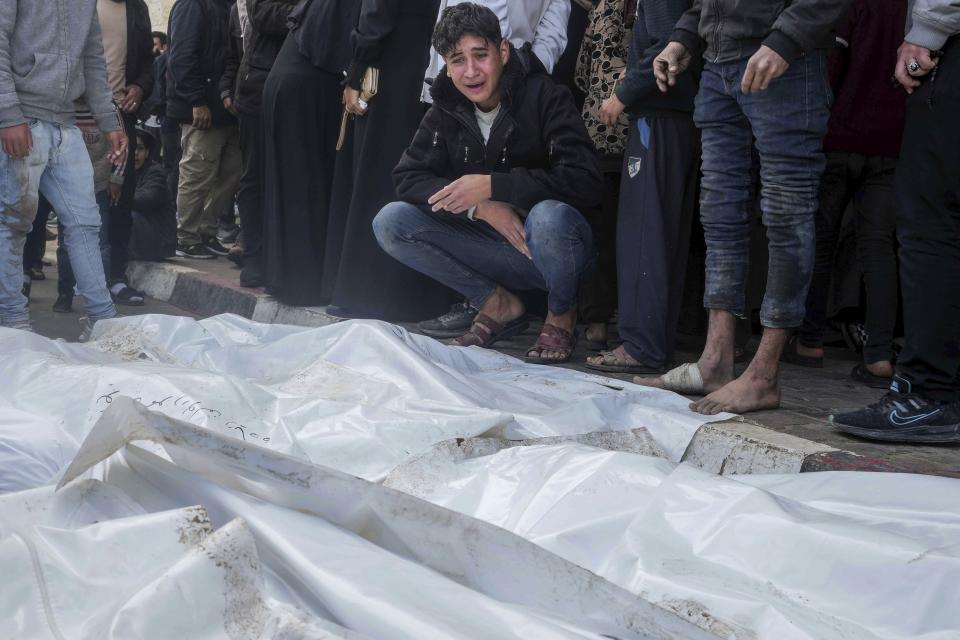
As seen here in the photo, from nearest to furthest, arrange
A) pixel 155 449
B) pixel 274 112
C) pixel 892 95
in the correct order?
pixel 155 449 → pixel 892 95 → pixel 274 112

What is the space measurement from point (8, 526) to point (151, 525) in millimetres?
316

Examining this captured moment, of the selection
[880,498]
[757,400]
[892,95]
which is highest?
[892,95]

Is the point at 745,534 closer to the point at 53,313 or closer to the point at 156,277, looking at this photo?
the point at 53,313

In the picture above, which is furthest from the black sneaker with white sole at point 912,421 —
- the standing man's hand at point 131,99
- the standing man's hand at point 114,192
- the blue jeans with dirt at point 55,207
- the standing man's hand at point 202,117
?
the standing man's hand at point 202,117

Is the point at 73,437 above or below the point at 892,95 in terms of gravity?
below

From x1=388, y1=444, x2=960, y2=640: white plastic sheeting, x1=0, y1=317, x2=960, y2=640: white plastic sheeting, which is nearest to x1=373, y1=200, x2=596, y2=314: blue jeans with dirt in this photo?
x1=0, y1=317, x2=960, y2=640: white plastic sheeting

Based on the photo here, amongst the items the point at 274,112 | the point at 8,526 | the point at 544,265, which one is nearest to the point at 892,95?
the point at 544,265

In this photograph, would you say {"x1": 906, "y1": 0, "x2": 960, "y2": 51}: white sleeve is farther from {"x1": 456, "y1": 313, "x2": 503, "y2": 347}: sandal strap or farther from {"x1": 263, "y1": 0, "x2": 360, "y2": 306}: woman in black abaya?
{"x1": 263, "y1": 0, "x2": 360, "y2": 306}: woman in black abaya

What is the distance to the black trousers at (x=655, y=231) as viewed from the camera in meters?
3.72

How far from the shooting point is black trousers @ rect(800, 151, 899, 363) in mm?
3791

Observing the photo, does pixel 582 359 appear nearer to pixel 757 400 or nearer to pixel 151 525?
pixel 757 400

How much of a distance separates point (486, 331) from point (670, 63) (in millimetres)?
1380

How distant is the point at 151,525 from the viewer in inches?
61.5

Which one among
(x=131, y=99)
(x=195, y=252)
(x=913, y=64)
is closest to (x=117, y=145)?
(x=131, y=99)
